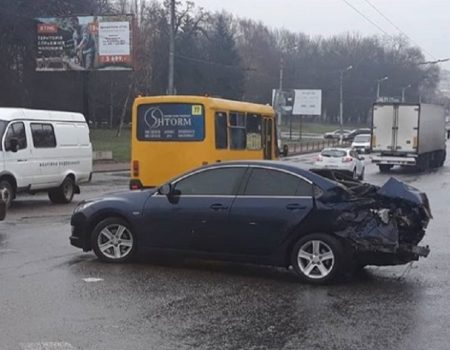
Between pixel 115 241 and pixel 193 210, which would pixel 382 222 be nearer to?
pixel 193 210

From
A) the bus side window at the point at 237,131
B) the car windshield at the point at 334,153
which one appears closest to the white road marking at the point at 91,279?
the bus side window at the point at 237,131

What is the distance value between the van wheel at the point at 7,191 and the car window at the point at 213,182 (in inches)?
305

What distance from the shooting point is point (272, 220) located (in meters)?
8.73

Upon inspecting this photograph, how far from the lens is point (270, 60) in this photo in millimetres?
111000

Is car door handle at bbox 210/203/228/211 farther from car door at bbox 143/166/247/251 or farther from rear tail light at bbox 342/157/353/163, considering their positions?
rear tail light at bbox 342/157/353/163

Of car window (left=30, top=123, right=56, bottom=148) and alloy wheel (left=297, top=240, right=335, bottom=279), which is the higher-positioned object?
car window (left=30, top=123, right=56, bottom=148)

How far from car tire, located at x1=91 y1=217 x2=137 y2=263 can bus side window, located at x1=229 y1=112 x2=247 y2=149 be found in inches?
261

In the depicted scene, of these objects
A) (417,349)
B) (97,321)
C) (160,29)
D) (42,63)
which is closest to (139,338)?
(97,321)

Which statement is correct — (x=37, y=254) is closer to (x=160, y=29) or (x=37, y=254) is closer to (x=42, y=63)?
(x=42, y=63)

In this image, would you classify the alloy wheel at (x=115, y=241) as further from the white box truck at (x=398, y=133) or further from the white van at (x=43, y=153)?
the white box truck at (x=398, y=133)

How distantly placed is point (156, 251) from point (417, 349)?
4.16 meters

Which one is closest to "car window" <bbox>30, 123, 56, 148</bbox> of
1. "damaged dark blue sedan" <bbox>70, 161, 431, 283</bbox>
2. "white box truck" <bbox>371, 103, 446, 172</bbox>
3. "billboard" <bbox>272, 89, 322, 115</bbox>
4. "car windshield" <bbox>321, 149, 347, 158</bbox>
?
"damaged dark blue sedan" <bbox>70, 161, 431, 283</bbox>

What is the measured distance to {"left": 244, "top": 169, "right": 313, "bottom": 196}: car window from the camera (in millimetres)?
8797

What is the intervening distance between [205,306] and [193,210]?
1948 mm
